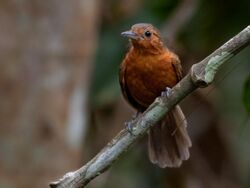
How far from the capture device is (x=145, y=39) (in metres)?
4.50

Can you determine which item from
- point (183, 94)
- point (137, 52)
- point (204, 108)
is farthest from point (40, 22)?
point (183, 94)

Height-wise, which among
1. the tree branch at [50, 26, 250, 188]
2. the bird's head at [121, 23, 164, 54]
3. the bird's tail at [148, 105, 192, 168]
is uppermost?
the bird's head at [121, 23, 164, 54]

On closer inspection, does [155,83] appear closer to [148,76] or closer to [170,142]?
[148,76]

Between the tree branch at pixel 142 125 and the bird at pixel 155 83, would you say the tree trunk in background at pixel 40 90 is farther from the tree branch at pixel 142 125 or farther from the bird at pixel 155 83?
the tree branch at pixel 142 125

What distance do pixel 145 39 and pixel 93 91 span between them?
1.77 meters

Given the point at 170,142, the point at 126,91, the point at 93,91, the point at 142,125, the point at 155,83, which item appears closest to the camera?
the point at 142,125

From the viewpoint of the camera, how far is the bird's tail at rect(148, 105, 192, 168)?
4.24 meters

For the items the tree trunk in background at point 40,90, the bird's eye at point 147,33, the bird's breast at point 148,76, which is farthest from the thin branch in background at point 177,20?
the bird's breast at point 148,76

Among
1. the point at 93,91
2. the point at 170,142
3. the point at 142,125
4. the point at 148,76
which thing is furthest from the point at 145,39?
the point at 93,91

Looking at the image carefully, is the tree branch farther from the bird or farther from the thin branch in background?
the thin branch in background

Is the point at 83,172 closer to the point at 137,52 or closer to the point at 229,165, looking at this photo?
the point at 137,52

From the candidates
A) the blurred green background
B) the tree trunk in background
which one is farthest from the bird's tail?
the tree trunk in background

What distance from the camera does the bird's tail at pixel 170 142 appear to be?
13.9 ft

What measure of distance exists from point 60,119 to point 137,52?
44.9 inches
